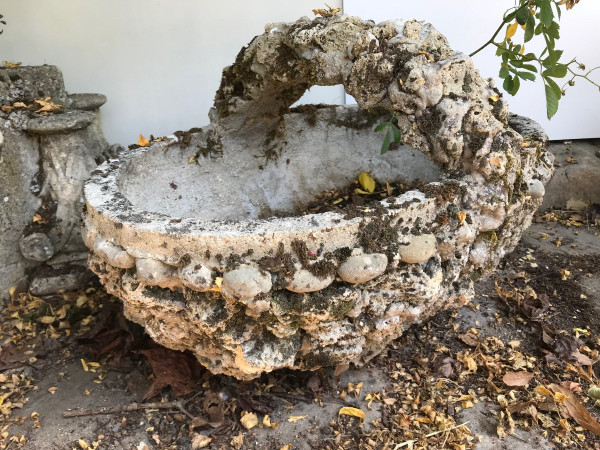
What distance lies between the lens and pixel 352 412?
1927 millimetres

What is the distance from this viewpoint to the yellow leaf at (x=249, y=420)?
1.90 meters

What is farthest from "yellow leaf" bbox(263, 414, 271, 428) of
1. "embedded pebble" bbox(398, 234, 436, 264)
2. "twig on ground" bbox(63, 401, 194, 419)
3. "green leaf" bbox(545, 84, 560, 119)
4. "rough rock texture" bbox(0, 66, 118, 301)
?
"green leaf" bbox(545, 84, 560, 119)

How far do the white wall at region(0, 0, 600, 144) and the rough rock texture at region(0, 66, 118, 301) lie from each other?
0.22m

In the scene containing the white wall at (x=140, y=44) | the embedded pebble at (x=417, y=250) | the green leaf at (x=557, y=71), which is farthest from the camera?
the white wall at (x=140, y=44)

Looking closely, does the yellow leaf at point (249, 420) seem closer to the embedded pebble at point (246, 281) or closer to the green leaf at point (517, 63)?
the embedded pebble at point (246, 281)

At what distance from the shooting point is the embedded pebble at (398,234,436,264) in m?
1.62

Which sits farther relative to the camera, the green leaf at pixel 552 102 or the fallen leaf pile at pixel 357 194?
the fallen leaf pile at pixel 357 194

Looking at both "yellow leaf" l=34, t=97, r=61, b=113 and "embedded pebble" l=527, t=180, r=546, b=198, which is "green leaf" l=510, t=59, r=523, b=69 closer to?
"embedded pebble" l=527, t=180, r=546, b=198

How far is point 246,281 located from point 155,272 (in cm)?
29

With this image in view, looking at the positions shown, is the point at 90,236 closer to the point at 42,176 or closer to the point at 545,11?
the point at 42,176

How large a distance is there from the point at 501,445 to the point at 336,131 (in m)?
1.57

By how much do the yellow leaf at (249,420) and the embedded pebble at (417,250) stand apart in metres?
0.79

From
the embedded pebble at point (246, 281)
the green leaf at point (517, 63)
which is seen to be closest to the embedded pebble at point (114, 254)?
the embedded pebble at point (246, 281)

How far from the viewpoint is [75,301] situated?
2.70m
